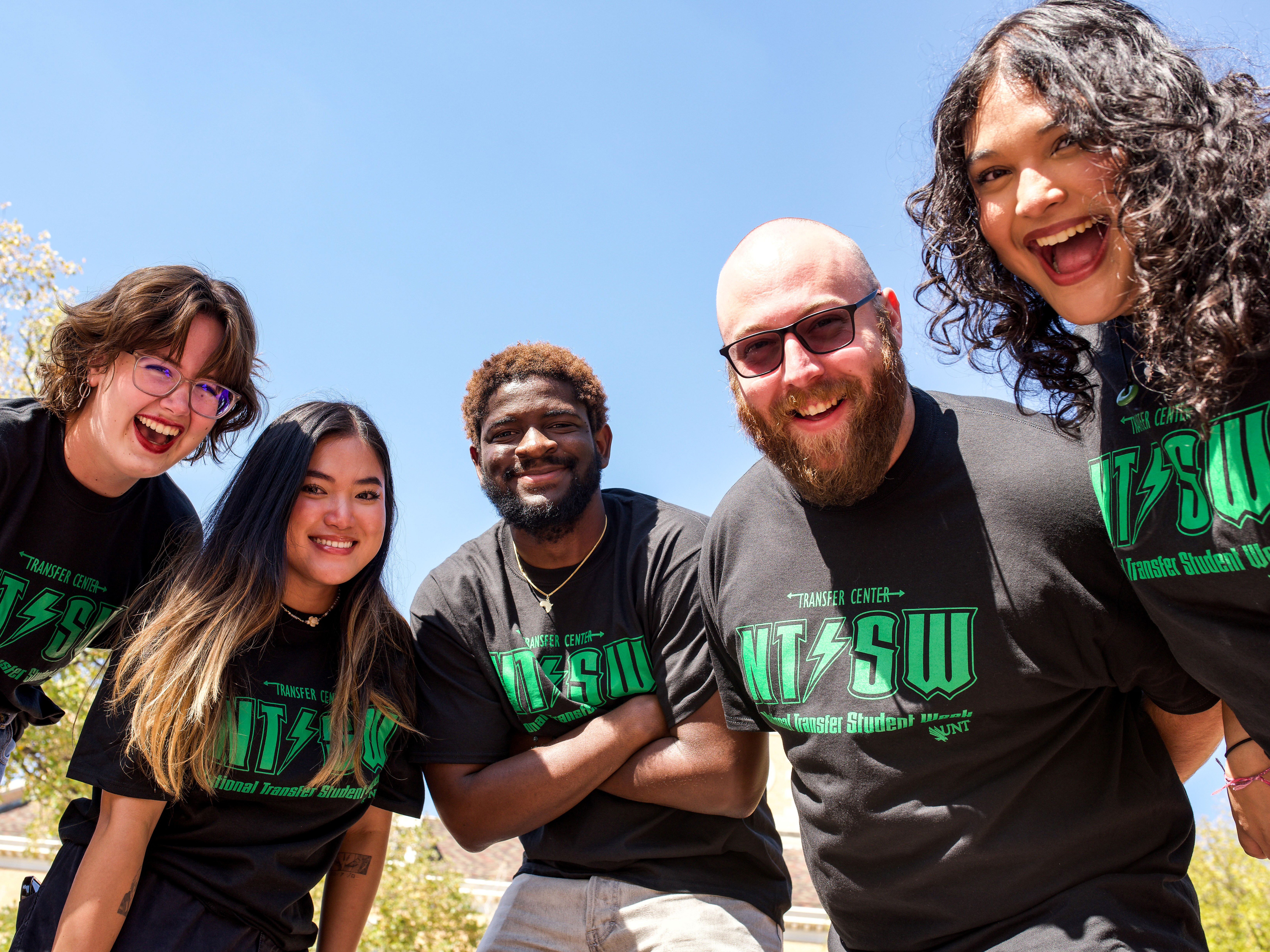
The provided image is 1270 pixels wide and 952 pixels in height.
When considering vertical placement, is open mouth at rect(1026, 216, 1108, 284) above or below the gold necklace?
above

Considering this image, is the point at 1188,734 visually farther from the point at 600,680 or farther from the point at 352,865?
the point at 352,865

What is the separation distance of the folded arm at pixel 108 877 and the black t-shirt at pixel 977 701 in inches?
94.4

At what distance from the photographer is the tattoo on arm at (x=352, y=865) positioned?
3.92 meters

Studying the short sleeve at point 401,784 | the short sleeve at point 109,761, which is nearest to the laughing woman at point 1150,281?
the short sleeve at point 401,784

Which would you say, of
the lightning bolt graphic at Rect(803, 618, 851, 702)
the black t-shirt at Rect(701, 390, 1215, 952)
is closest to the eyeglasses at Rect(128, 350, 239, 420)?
the black t-shirt at Rect(701, 390, 1215, 952)

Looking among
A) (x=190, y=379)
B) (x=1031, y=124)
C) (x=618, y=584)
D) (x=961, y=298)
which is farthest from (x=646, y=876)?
(x=1031, y=124)

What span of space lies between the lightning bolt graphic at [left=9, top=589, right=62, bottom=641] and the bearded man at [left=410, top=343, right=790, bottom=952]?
148 cm

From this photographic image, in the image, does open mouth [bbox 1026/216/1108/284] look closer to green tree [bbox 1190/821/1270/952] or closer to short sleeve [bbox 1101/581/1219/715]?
short sleeve [bbox 1101/581/1219/715]

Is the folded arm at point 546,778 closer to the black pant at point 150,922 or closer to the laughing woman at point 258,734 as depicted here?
the laughing woman at point 258,734

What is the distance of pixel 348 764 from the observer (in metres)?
3.62

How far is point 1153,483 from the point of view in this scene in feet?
7.89

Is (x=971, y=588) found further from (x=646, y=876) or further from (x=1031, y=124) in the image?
(x=646, y=876)

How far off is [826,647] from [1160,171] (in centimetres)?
171

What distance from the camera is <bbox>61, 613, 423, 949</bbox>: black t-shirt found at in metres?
3.42
